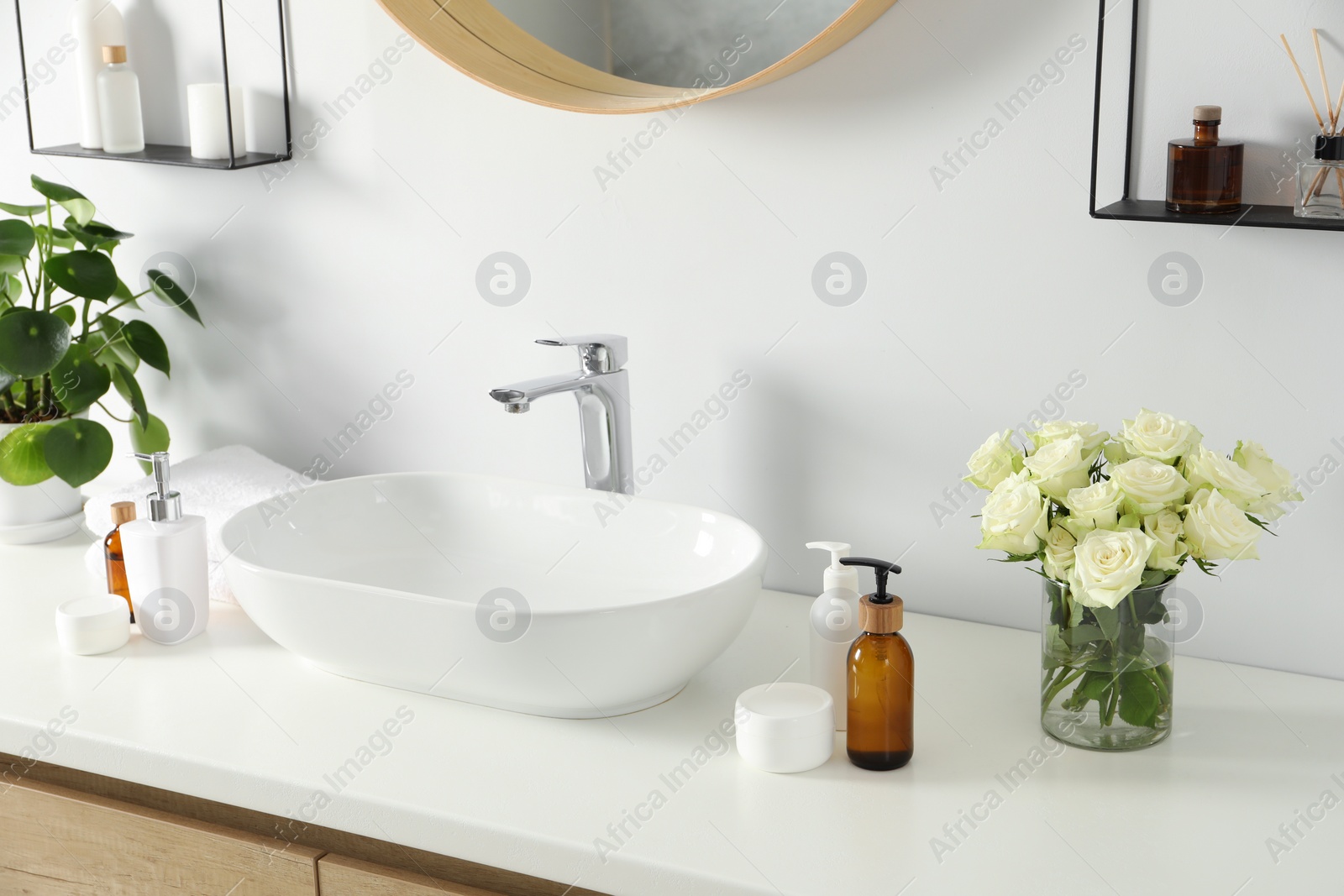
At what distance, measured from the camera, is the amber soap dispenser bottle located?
105 centimetres

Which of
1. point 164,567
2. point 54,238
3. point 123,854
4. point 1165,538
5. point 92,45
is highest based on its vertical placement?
point 92,45

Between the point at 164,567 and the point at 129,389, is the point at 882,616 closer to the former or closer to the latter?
the point at 164,567

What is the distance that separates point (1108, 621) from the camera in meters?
1.05

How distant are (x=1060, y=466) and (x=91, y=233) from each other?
1.23 m

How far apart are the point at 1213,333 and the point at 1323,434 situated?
135 mm

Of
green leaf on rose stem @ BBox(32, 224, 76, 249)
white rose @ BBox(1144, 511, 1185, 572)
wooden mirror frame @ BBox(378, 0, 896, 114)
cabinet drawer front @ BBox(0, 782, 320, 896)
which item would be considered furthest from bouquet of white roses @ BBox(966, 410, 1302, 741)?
green leaf on rose stem @ BBox(32, 224, 76, 249)

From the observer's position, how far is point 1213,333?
1188 mm

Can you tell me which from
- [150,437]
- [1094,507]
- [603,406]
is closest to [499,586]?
[603,406]

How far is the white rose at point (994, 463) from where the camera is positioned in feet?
3.58

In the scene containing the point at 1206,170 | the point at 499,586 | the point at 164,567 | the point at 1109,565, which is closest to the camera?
the point at 1109,565

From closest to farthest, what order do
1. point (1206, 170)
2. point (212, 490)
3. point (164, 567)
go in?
point (1206, 170) → point (164, 567) → point (212, 490)

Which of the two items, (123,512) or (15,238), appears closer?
(123,512)

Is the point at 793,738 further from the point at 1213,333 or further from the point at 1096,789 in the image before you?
the point at 1213,333

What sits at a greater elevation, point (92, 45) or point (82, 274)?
point (92, 45)
